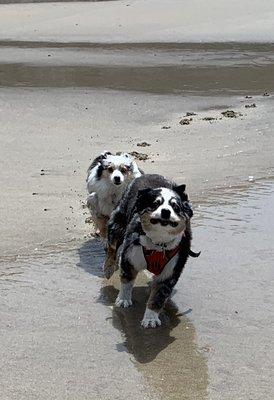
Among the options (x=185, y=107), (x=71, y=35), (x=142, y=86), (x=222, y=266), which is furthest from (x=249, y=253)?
(x=71, y=35)

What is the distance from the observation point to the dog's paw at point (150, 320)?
567 centimetres

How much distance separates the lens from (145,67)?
17719 mm

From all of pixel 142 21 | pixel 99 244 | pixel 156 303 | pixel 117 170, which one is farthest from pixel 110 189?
pixel 142 21

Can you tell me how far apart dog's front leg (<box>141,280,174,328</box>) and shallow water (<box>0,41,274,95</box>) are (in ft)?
31.1

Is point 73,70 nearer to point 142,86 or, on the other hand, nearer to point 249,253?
point 142,86

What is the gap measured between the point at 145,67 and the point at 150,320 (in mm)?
12575

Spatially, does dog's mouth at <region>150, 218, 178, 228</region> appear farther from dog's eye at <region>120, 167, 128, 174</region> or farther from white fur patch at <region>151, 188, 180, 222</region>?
dog's eye at <region>120, 167, 128, 174</region>

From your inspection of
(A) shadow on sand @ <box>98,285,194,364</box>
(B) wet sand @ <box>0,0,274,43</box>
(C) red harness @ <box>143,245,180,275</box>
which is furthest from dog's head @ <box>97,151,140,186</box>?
(B) wet sand @ <box>0,0,274,43</box>

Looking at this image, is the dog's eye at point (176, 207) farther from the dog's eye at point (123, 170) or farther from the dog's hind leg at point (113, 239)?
the dog's eye at point (123, 170)

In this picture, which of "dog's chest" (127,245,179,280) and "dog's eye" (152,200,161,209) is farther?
"dog's chest" (127,245,179,280)

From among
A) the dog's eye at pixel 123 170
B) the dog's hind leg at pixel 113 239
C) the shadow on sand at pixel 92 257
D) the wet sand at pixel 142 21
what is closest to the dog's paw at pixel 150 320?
the dog's hind leg at pixel 113 239

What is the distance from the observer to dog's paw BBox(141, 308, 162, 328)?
567 cm

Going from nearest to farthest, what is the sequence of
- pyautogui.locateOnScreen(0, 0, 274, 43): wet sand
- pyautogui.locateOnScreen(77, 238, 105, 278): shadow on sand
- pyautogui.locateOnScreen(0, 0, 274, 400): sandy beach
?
pyautogui.locateOnScreen(0, 0, 274, 400): sandy beach < pyautogui.locateOnScreen(77, 238, 105, 278): shadow on sand < pyautogui.locateOnScreen(0, 0, 274, 43): wet sand

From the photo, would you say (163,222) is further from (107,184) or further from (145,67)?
(145,67)
